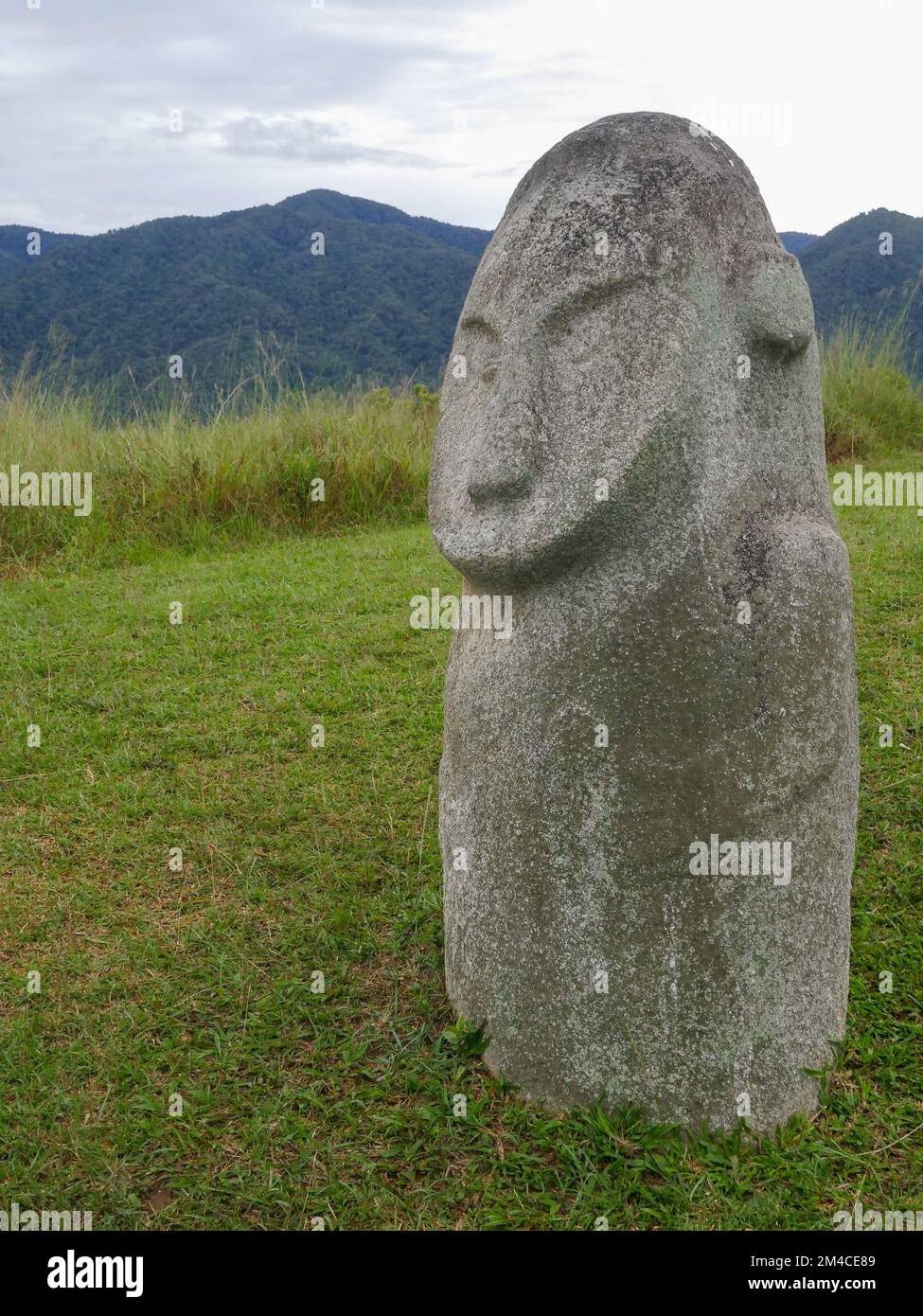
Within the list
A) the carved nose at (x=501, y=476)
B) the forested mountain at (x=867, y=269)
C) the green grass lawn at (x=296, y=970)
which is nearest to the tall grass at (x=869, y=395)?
the forested mountain at (x=867, y=269)

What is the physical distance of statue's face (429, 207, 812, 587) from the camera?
93.3 inches

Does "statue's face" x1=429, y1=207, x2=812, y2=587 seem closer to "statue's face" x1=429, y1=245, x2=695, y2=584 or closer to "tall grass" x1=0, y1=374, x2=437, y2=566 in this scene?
"statue's face" x1=429, y1=245, x2=695, y2=584

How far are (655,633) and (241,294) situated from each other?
1926 cm

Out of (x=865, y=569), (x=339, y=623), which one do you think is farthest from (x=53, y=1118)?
(x=865, y=569)

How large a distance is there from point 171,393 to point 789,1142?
787 cm

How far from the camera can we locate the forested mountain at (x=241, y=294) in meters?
17.4

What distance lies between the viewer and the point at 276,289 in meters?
20.6

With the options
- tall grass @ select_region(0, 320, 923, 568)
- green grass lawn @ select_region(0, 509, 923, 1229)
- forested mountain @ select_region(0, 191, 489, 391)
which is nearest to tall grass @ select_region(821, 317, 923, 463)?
tall grass @ select_region(0, 320, 923, 568)

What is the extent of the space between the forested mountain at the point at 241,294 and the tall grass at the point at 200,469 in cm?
551

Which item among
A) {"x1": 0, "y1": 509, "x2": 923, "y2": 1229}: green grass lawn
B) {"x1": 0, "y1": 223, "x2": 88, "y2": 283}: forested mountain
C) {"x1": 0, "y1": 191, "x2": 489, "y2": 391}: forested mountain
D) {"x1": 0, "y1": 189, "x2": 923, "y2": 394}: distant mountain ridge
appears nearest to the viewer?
{"x1": 0, "y1": 509, "x2": 923, "y2": 1229}: green grass lawn

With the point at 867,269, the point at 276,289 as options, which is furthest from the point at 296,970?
the point at 276,289

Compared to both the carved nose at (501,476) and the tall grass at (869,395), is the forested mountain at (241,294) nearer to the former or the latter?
the tall grass at (869,395)

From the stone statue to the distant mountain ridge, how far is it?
36.0 ft

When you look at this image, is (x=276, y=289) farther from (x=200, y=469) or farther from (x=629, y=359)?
(x=629, y=359)
